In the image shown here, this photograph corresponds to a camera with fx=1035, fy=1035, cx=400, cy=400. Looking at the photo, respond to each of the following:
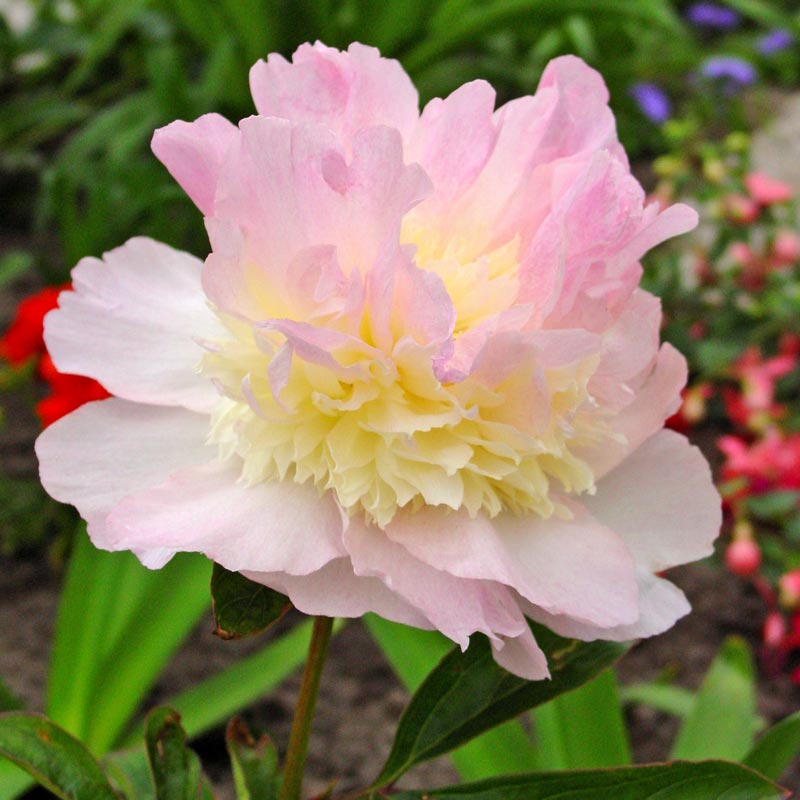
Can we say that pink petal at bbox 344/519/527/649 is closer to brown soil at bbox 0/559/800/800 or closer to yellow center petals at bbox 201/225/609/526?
yellow center petals at bbox 201/225/609/526

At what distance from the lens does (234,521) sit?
0.43 metres

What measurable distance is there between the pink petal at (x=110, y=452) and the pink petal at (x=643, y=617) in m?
0.18

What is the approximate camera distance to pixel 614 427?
49 cm

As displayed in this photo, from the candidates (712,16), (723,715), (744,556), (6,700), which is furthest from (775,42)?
(6,700)

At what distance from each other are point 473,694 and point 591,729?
1.12 ft

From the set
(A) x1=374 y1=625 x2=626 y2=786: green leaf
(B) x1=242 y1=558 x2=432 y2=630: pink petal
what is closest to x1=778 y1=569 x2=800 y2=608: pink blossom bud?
(A) x1=374 y1=625 x2=626 y2=786: green leaf

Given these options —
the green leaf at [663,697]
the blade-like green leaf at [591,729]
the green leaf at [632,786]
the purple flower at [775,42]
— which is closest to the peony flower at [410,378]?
the green leaf at [632,786]

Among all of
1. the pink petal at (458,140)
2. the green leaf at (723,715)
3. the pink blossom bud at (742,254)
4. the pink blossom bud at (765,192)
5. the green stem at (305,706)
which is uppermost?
the pink petal at (458,140)

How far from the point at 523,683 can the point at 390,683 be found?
84cm

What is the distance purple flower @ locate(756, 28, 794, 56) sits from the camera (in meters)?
3.05

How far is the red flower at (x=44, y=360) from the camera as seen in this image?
121 cm

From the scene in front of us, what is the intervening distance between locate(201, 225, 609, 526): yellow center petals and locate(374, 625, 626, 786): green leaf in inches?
6.8

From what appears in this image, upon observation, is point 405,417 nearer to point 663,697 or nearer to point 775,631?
point 663,697

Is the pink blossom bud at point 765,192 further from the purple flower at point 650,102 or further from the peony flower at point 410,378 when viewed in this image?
the peony flower at point 410,378
